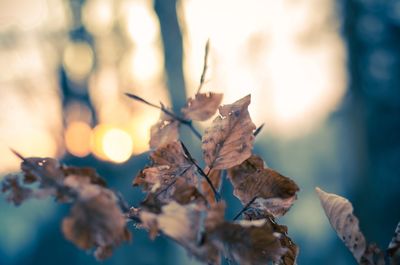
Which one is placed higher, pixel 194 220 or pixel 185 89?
pixel 194 220

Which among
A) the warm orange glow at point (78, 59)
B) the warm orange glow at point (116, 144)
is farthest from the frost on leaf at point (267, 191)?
the warm orange glow at point (78, 59)

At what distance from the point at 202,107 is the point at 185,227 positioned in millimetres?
199

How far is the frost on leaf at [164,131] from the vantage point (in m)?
0.55

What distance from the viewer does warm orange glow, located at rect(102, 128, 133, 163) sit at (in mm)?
6848

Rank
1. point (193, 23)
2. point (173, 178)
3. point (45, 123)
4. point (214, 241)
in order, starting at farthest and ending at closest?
point (45, 123) < point (193, 23) < point (173, 178) < point (214, 241)

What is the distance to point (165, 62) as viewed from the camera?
536 cm

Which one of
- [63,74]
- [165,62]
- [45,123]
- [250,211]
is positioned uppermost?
[250,211]

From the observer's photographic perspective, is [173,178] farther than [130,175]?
No

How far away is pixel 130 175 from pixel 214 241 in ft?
21.0

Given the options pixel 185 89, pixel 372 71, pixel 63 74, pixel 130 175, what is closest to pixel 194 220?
pixel 185 89

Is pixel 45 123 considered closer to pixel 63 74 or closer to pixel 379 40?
pixel 63 74

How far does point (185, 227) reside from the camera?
0.38m

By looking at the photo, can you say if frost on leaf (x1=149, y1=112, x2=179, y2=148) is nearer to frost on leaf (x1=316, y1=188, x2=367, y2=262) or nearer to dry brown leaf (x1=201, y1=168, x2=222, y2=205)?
dry brown leaf (x1=201, y1=168, x2=222, y2=205)

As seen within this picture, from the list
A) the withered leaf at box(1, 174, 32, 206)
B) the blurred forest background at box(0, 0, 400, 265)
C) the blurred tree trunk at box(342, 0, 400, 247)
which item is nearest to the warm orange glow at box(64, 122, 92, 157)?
the blurred forest background at box(0, 0, 400, 265)
